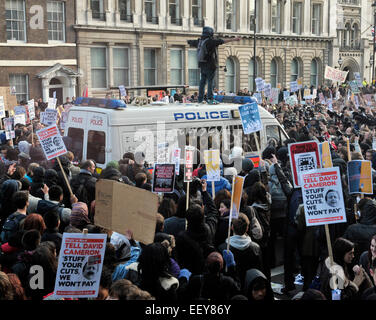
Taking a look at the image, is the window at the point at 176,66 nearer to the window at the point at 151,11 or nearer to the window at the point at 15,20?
the window at the point at 151,11

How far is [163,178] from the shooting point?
6895 mm

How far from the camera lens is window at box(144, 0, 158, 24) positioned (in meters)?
31.4

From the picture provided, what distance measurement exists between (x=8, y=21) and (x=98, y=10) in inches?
225

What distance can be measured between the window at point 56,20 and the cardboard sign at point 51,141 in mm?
19987

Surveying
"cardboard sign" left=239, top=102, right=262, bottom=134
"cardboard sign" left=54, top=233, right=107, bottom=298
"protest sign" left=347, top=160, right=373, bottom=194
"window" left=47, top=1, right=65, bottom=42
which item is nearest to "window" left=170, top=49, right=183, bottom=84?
"window" left=47, top=1, right=65, bottom=42

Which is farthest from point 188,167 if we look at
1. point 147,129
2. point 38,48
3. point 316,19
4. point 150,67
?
point 316,19

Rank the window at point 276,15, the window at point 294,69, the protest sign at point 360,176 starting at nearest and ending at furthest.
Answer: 1. the protest sign at point 360,176
2. the window at point 276,15
3. the window at point 294,69

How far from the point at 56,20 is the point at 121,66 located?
4.82 meters

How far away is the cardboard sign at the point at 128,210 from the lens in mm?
5059

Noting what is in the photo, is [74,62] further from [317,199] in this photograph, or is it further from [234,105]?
[317,199]

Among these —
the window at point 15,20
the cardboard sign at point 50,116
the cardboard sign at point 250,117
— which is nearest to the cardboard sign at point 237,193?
the cardboard sign at point 250,117

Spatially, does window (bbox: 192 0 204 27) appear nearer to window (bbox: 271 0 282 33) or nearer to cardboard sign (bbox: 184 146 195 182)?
window (bbox: 271 0 282 33)

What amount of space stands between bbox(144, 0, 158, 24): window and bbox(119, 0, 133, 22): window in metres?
1.29

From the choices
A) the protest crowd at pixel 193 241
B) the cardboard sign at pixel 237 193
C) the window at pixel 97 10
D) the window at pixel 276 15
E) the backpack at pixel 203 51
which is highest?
the window at pixel 276 15
